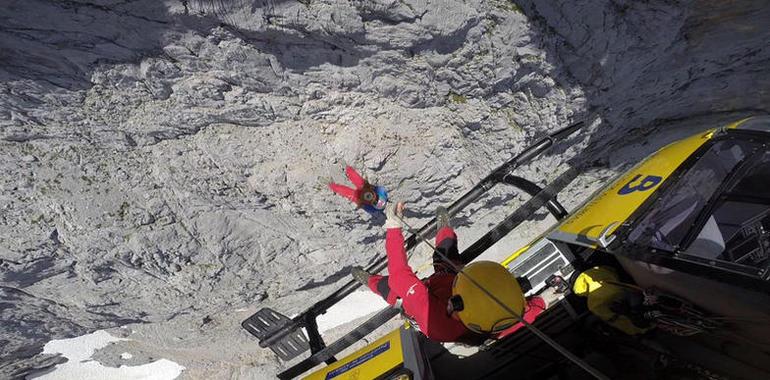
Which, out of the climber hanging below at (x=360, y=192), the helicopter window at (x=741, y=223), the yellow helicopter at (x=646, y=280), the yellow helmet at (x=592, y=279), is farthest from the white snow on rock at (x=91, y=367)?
the helicopter window at (x=741, y=223)

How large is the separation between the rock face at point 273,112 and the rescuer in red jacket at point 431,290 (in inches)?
36.0

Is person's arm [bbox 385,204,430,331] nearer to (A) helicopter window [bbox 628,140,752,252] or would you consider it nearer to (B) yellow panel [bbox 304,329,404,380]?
(B) yellow panel [bbox 304,329,404,380]

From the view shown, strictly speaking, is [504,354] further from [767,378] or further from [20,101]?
[20,101]

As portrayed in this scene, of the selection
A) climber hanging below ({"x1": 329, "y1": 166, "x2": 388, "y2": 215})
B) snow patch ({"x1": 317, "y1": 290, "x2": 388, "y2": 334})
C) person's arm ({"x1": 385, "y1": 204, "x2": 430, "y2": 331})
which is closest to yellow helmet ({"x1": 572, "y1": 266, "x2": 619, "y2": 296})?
person's arm ({"x1": 385, "y1": 204, "x2": 430, "y2": 331})

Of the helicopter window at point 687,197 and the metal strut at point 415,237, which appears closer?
the helicopter window at point 687,197

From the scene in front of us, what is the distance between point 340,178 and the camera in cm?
396

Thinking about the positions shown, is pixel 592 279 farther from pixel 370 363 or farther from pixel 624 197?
pixel 370 363

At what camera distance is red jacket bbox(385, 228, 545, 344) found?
9.12ft

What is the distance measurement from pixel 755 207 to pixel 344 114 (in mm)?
3056

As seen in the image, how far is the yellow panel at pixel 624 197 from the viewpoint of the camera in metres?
2.92

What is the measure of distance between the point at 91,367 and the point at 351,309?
4.15 metres

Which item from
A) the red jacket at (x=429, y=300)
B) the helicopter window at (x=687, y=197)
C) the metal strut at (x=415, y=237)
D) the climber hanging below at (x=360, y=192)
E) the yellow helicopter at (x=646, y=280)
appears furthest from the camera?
the climber hanging below at (x=360, y=192)

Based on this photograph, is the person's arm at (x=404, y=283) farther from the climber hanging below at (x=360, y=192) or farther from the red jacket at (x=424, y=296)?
the climber hanging below at (x=360, y=192)

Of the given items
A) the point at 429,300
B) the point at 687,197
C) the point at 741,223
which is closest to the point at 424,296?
the point at 429,300
